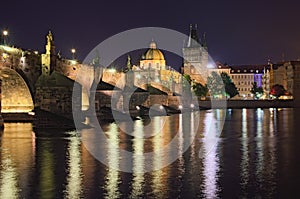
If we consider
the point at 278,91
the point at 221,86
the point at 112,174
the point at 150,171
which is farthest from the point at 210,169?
the point at 278,91

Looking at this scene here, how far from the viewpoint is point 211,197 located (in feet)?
37.0

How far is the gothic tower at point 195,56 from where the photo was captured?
182000 millimetres

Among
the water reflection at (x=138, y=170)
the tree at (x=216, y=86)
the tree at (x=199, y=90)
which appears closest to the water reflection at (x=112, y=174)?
the water reflection at (x=138, y=170)

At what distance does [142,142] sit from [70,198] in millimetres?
13403

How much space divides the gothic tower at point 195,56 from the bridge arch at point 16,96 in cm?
13902

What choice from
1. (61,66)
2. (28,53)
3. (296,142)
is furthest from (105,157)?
(61,66)

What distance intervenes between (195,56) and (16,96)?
141789mm

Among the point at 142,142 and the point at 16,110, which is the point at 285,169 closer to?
the point at 142,142

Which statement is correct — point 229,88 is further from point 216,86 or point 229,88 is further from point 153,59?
point 153,59

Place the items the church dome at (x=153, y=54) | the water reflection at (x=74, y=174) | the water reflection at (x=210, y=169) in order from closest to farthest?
the water reflection at (x=74, y=174), the water reflection at (x=210, y=169), the church dome at (x=153, y=54)

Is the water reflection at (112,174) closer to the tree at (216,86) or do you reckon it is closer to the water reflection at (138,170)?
the water reflection at (138,170)

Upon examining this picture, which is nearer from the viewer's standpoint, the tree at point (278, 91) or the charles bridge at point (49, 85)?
the charles bridge at point (49, 85)

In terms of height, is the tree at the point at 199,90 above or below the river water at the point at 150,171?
above

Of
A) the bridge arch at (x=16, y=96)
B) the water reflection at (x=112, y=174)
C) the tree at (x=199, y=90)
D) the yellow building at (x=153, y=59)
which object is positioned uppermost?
the yellow building at (x=153, y=59)
